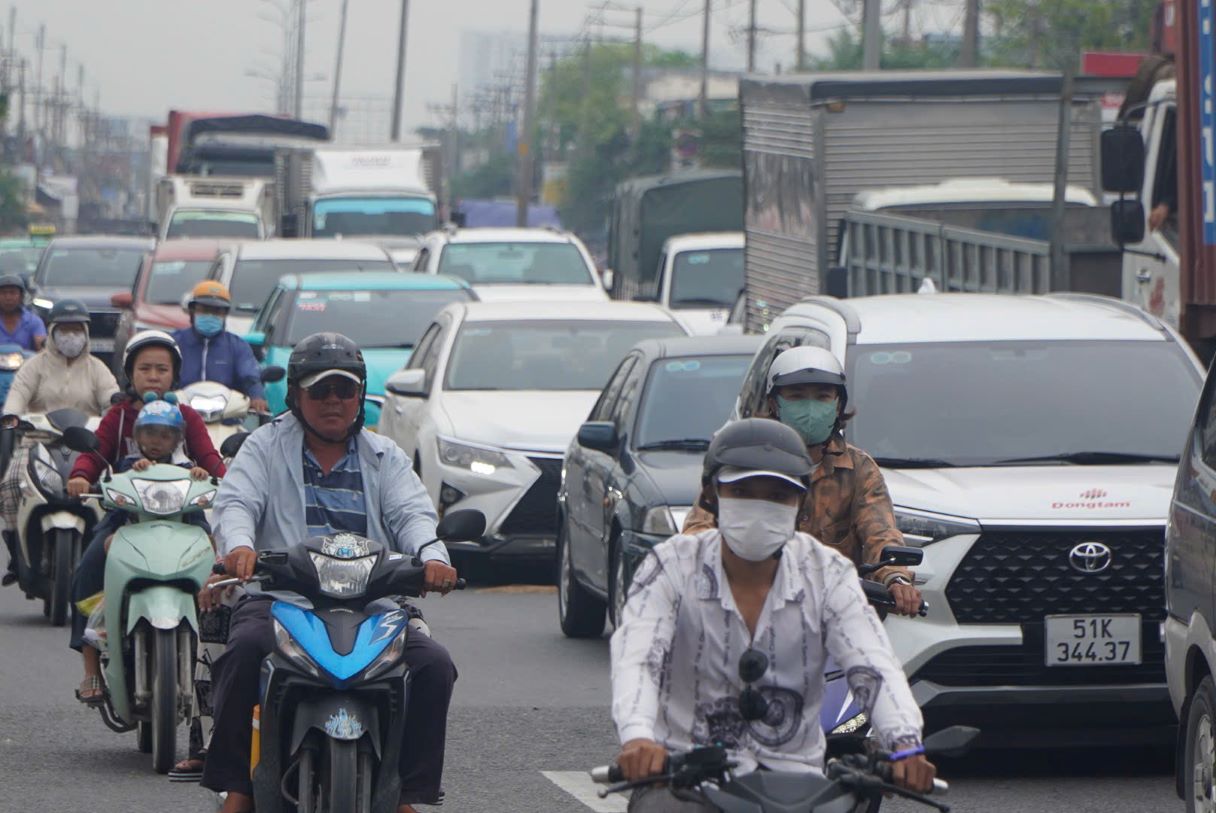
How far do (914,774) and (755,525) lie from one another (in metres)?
0.60

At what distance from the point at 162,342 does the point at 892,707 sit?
228 inches

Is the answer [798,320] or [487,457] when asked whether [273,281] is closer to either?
[487,457]

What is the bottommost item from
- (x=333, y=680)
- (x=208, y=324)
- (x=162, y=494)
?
(x=333, y=680)

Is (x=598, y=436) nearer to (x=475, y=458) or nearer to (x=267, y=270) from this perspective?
(x=475, y=458)

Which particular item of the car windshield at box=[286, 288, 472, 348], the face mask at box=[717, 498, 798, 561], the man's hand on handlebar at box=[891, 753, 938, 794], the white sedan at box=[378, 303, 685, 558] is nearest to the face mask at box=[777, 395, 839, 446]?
the face mask at box=[717, 498, 798, 561]

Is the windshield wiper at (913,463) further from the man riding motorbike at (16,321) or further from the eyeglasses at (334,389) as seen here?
the man riding motorbike at (16,321)

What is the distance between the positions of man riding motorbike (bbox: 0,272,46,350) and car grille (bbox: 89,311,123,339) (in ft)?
32.9

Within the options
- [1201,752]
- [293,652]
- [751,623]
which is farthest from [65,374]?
[751,623]

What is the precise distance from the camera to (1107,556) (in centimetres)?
818

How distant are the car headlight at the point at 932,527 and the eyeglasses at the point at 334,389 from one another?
7.92ft

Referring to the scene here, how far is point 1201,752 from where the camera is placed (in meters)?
6.85

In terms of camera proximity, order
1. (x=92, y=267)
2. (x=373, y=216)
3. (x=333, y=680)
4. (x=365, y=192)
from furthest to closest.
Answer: (x=365, y=192)
(x=373, y=216)
(x=92, y=267)
(x=333, y=680)

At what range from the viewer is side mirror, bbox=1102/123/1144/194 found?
45.0 ft

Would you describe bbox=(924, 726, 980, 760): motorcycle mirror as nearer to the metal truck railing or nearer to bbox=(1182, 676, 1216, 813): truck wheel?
→ bbox=(1182, 676, 1216, 813): truck wheel
